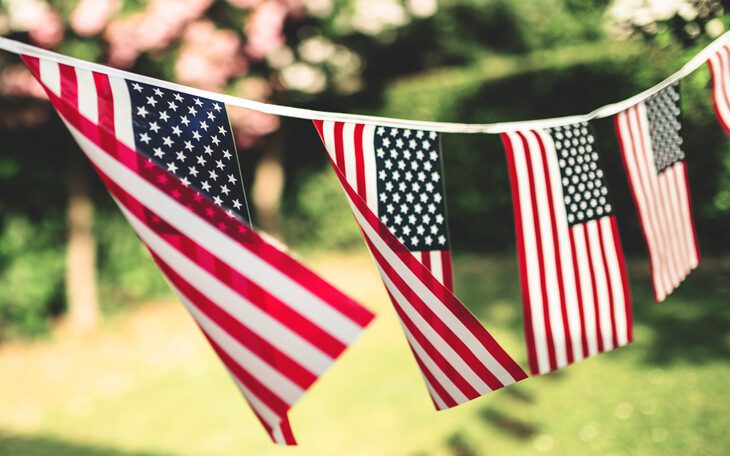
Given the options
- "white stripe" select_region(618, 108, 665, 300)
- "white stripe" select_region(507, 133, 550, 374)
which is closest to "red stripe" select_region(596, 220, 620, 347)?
"white stripe" select_region(618, 108, 665, 300)

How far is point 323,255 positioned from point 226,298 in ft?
25.0

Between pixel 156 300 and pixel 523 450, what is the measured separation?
5870 millimetres

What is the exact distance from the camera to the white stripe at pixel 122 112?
82.9 inches

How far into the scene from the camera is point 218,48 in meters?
6.83

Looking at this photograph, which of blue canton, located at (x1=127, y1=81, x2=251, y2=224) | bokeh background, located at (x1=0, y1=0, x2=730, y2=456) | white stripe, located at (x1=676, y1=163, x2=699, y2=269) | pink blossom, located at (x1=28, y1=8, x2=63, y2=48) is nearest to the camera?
blue canton, located at (x1=127, y1=81, x2=251, y2=224)

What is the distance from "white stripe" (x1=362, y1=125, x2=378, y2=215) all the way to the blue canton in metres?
0.49

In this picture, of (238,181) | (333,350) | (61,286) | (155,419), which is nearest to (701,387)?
(333,350)

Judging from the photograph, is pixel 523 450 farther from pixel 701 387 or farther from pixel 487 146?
pixel 487 146

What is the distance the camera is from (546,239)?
2.66 m

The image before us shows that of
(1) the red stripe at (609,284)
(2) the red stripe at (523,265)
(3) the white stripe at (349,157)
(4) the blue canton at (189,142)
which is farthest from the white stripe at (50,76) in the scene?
(1) the red stripe at (609,284)

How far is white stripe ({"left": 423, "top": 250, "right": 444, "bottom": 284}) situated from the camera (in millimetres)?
2406

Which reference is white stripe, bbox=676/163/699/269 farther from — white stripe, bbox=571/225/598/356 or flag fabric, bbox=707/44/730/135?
white stripe, bbox=571/225/598/356

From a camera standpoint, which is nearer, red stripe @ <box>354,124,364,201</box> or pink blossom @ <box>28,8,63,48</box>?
red stripe @ <box>354,124,364,201</box>

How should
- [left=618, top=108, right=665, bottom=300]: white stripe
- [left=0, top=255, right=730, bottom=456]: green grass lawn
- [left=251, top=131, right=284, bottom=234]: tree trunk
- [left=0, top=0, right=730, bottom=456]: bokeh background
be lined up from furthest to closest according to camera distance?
[left=251, top=131, right=284, bottom=234]: tree trunk
[left=0, top=0, right=730, bottom=456]: bokeh background
[left=0, top=255, right=730, bottom=456]: green grass lawn
[left=618, top=108, right=665, bottom=300]: white stripe
